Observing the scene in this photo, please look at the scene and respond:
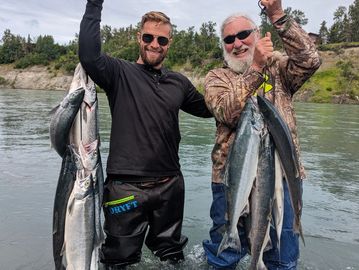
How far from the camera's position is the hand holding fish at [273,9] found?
393cm

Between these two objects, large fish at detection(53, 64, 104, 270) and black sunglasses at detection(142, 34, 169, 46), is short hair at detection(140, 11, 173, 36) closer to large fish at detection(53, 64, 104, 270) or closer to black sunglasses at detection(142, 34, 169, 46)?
black sunglasses at detection(142, 34, 169, 46)

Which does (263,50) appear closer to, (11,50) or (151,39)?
(151,39)

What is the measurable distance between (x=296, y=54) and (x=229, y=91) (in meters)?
Answer: 0.74

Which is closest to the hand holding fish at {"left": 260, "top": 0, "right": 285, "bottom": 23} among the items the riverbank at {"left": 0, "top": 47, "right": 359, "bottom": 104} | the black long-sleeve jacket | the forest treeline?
the black long-sleeve jacket

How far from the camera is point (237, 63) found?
4.45 m

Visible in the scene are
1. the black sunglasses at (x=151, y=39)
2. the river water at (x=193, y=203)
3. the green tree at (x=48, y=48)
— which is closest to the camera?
the black sunglasses at (x=151, y=39)

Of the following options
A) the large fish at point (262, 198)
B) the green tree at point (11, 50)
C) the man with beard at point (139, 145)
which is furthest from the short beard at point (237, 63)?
the green tree at point (11, 50)

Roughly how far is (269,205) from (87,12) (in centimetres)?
244

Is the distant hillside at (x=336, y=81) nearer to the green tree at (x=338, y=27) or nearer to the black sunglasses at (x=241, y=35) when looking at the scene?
the green tree at (x=338, y=27)

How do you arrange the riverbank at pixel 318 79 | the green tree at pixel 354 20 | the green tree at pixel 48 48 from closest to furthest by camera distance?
the riverbank at pixel 318 79 < the green tree at pixel 354 20 < the green tree at pixel 48 48

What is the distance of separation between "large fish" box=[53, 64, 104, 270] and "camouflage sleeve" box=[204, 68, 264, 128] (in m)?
1.16

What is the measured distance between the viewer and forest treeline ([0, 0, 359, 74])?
8766cm

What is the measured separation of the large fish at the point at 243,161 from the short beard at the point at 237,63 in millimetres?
668

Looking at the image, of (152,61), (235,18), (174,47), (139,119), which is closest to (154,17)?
(152,61)
